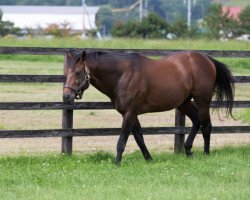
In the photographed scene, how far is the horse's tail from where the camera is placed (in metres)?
11.6

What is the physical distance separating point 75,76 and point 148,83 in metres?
1.18

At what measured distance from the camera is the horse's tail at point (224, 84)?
11617 mm

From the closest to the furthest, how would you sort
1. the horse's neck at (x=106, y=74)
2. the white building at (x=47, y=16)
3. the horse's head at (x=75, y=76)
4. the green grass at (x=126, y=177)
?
the green grass at (x=126, y=177) < the horse's head at (x=75, y=76) < the horse's neck at (x=106, y=74) < the white building at (x=47, y=16)

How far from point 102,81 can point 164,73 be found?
3.26 feet

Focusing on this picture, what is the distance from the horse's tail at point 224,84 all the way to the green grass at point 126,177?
0.87 metres

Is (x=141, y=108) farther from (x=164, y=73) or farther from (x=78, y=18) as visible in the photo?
(x=78, y=18)

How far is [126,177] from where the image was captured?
945 cm

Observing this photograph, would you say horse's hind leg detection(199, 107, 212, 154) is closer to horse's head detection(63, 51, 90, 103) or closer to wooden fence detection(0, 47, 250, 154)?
wooden fence detection(0, 47, 250, 154)

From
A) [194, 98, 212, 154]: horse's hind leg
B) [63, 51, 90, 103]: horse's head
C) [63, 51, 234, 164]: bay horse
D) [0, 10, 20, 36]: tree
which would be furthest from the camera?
[0, 10, 20, 36]: tree

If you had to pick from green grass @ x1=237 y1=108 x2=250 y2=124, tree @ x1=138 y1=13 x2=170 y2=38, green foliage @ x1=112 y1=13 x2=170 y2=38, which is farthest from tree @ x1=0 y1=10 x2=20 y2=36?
green grass @ x1=237 y1=108 x2=250 y2=124

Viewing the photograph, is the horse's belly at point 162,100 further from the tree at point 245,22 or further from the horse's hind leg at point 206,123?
the tree at point 245,22

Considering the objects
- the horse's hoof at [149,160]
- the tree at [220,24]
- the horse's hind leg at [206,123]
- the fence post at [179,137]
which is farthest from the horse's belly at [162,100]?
the tree at [220,24]

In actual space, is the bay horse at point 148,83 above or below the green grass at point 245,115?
above

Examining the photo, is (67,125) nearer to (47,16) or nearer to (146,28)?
(146,28)
